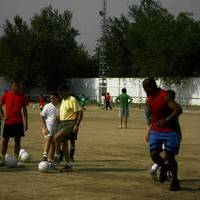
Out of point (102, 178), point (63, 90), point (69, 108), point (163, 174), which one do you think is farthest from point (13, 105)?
point (163, 174)

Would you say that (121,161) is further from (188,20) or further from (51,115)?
(188,20)

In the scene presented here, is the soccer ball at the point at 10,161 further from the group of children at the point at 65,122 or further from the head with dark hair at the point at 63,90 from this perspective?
the head with dark hair at the point at 63,90

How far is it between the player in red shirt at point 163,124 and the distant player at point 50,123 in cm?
283

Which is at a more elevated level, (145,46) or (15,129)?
(145,46)

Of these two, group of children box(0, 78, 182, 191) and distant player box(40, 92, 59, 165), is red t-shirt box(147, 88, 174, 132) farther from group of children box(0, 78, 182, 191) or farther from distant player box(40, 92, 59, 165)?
distant player box(40, 92, 59, 165)

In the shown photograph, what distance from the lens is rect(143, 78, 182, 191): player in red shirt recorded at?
1073 cm

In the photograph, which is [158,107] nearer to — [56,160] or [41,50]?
[56,160]

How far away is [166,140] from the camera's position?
1082 cm

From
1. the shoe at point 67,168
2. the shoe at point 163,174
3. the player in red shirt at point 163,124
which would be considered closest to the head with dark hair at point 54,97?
the shoe at point 67,168

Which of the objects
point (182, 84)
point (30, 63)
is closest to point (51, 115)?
point (182, 84)

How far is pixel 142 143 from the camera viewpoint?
64.6 feet

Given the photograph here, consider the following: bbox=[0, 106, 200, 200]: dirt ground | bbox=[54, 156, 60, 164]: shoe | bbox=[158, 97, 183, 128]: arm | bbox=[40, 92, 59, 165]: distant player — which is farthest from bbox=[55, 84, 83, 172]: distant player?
bbox=[158, 97, 183, 128]: arm

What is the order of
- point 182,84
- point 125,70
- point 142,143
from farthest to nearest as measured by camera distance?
point 125,70 < point 182,84 < point 142,143

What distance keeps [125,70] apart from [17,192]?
74047 millimetres
